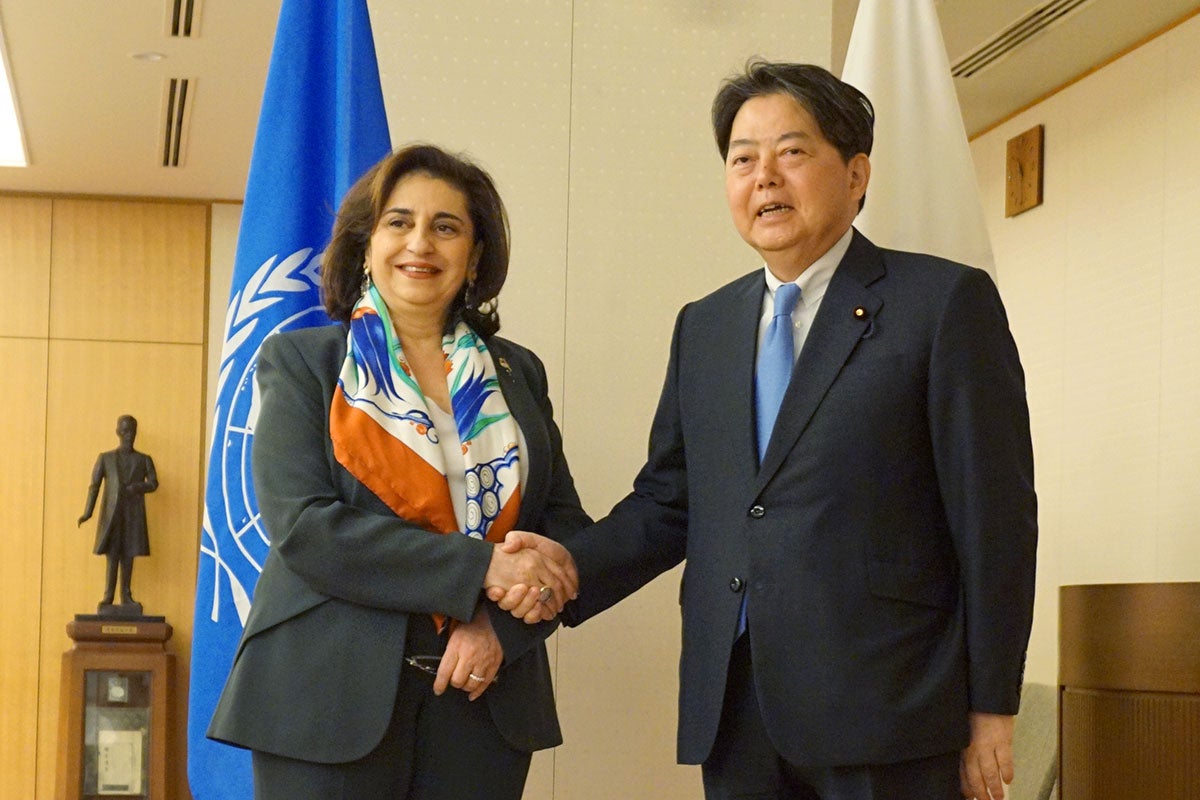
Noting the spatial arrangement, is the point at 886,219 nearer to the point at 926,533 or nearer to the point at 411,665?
the point at 926,533

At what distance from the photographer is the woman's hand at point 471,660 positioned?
2080mm

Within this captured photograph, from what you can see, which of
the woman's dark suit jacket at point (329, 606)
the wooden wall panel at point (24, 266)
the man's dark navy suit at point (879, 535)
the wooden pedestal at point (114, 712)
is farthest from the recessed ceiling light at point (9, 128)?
the man's dark navy suit at point (879, 535)

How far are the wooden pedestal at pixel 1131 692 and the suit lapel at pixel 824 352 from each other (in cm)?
159

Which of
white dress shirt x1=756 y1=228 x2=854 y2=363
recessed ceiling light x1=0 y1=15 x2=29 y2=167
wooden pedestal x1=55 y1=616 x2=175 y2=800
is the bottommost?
wooden pedestal x1=55 y1=616 x2=175 y2=800

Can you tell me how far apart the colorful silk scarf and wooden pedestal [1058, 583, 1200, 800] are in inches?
74.8

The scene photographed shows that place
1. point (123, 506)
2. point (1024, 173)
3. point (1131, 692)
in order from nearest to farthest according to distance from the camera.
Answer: point (1131, 692)
point (1024, 173)
point (123, 506)

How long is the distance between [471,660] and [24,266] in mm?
7773

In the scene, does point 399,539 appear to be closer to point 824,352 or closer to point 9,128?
point 824,352

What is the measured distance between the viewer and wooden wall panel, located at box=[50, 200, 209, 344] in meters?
9.03

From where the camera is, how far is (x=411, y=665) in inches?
82.8

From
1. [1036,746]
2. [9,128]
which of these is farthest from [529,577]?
[9,128]

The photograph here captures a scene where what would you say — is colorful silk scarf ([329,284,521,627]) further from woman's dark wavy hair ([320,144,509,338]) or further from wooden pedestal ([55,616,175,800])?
wooden pedestal ([55,616,175,800])

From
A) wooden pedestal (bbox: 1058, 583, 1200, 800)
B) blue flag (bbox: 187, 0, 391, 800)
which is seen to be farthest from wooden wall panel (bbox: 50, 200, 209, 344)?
wooden pedestal (bbox: 1058, 583, 1200, 800)

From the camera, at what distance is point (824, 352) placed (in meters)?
2.17
